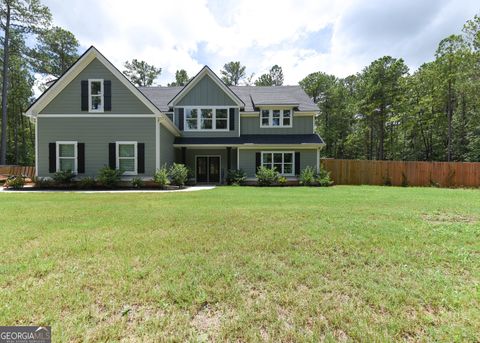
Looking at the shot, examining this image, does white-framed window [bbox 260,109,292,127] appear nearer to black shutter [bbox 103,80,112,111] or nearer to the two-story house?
the two-story house

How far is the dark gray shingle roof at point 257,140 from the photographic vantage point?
54.2ft

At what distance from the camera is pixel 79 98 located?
539 inches

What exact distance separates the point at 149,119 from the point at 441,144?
31.5m

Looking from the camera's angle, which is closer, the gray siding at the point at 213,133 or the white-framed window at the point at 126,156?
the white-framed window at the point at 126,156

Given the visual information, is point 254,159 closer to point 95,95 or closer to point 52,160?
point 95,95

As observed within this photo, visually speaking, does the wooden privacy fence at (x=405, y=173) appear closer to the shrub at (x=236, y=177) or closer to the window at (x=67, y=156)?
the shrub at (x=236, y=177)

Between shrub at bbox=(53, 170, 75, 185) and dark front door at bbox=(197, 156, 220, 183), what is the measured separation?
7794mm

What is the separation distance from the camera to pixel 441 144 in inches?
1109

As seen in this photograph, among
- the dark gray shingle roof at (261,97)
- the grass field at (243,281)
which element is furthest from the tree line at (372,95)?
the grass field at (243,281)

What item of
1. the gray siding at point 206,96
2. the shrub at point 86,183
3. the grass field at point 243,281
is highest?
the gray siding at point 206,96

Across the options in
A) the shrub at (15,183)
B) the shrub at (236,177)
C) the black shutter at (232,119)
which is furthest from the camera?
the black shutter at (232,119)

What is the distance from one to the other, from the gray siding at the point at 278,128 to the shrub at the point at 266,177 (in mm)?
3409

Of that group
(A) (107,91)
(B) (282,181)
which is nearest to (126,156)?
(A) (107,91)

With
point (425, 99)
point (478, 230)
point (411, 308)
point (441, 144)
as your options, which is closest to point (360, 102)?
point (425, 99)
